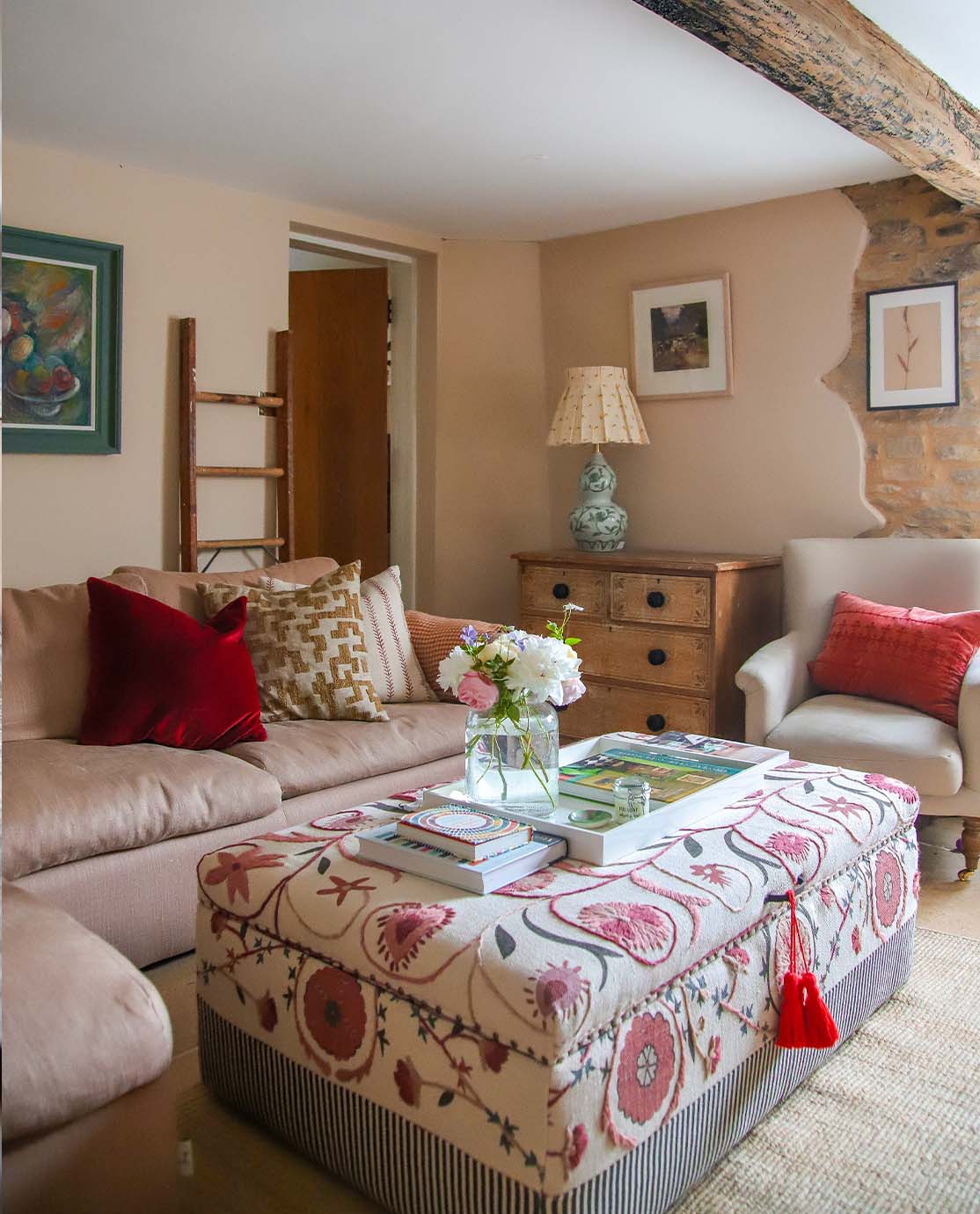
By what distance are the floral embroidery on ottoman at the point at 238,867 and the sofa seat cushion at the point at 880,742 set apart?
1797mm

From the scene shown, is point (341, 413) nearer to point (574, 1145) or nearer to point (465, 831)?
point (465, 831)

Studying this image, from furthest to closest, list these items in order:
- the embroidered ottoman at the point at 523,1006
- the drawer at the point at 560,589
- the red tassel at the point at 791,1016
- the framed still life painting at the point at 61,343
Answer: the drawer at the point at 560,589 < the framed still life painting at the point at 61,343 < the red tassel at the point at 791,1016 < the embroidered ottoman at the point at 523,1006

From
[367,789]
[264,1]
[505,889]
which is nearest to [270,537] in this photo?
[367,789]

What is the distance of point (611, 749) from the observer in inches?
97.5

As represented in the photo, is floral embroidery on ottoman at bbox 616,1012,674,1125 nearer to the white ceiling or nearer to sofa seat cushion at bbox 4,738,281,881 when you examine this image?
sofa seat cushion at bbox 4,738,281,881

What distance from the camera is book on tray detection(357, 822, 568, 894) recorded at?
1.68 metres

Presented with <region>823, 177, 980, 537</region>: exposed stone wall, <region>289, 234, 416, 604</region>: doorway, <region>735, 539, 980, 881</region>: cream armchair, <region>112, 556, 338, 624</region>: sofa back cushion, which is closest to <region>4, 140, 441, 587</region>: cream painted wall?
<region>289, 234, 416, 604</region>: doorway

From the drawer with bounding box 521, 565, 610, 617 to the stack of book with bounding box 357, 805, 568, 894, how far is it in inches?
93.3

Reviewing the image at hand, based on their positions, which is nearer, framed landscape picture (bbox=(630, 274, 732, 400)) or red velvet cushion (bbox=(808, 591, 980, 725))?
red velvet cushion (bbox=(808, 591, 980, 725))

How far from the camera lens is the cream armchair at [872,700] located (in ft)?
9.53

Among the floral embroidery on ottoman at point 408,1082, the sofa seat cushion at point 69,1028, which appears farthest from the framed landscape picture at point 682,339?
the sofa seat cushion at point 69,1028

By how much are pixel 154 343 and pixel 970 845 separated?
3164 millimetres

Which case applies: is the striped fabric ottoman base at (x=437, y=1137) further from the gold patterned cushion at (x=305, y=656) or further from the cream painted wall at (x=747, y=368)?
the cream painted wall at (x=747, y=368)

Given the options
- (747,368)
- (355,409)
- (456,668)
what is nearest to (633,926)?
(456,668)
